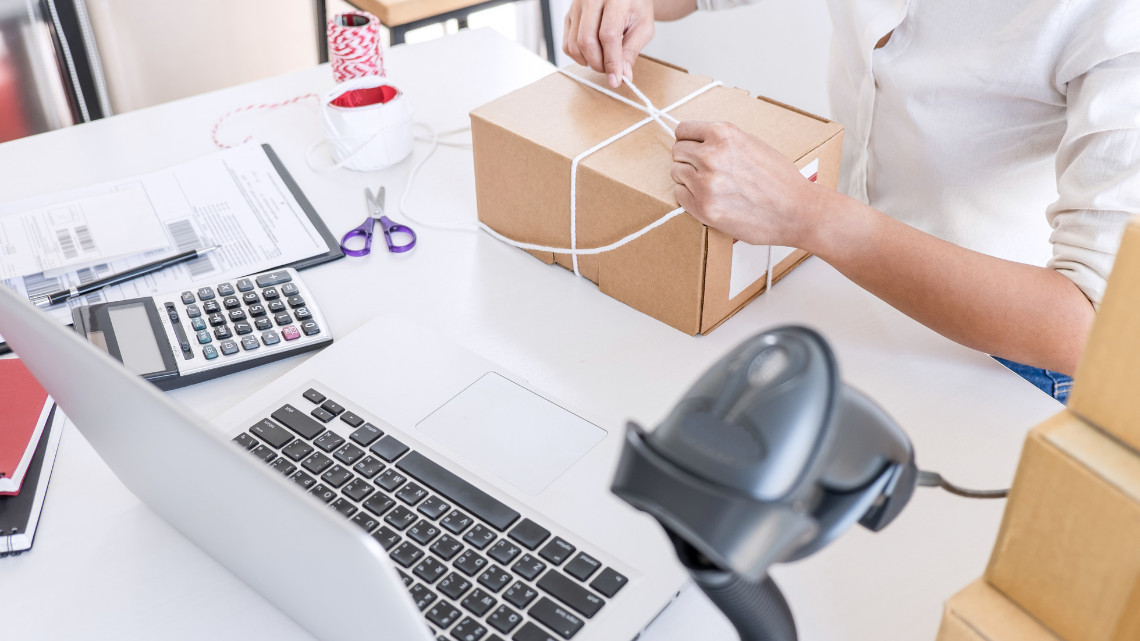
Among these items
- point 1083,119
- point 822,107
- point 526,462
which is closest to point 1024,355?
point 1083,119

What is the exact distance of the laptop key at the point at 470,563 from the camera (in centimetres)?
59

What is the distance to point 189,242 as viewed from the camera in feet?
3.05

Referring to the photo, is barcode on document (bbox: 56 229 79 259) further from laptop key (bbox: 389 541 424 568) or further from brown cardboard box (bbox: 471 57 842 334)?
laptop key (bbox: 389 541 424 568)

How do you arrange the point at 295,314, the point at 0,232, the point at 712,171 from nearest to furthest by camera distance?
1. the point at 712,171
2. the point at 295,314
3. the point at 0,232

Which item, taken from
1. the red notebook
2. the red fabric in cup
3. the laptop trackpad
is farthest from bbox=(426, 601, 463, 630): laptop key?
the red fabric in cup

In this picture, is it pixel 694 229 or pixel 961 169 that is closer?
pixel 694 229

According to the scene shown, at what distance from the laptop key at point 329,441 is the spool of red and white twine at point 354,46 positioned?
0.58m

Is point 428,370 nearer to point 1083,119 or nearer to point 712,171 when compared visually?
point 712,171

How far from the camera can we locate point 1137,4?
31.0 inches

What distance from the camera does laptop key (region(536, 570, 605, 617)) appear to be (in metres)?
0.57

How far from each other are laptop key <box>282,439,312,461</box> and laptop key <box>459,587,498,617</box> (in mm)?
186

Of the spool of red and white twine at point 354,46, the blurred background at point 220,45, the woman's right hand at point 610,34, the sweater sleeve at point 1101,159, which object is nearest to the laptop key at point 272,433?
the woman's right hand at point 610,34

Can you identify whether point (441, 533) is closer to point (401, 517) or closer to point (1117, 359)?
point (401, 517)

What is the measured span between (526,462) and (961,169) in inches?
25.3
